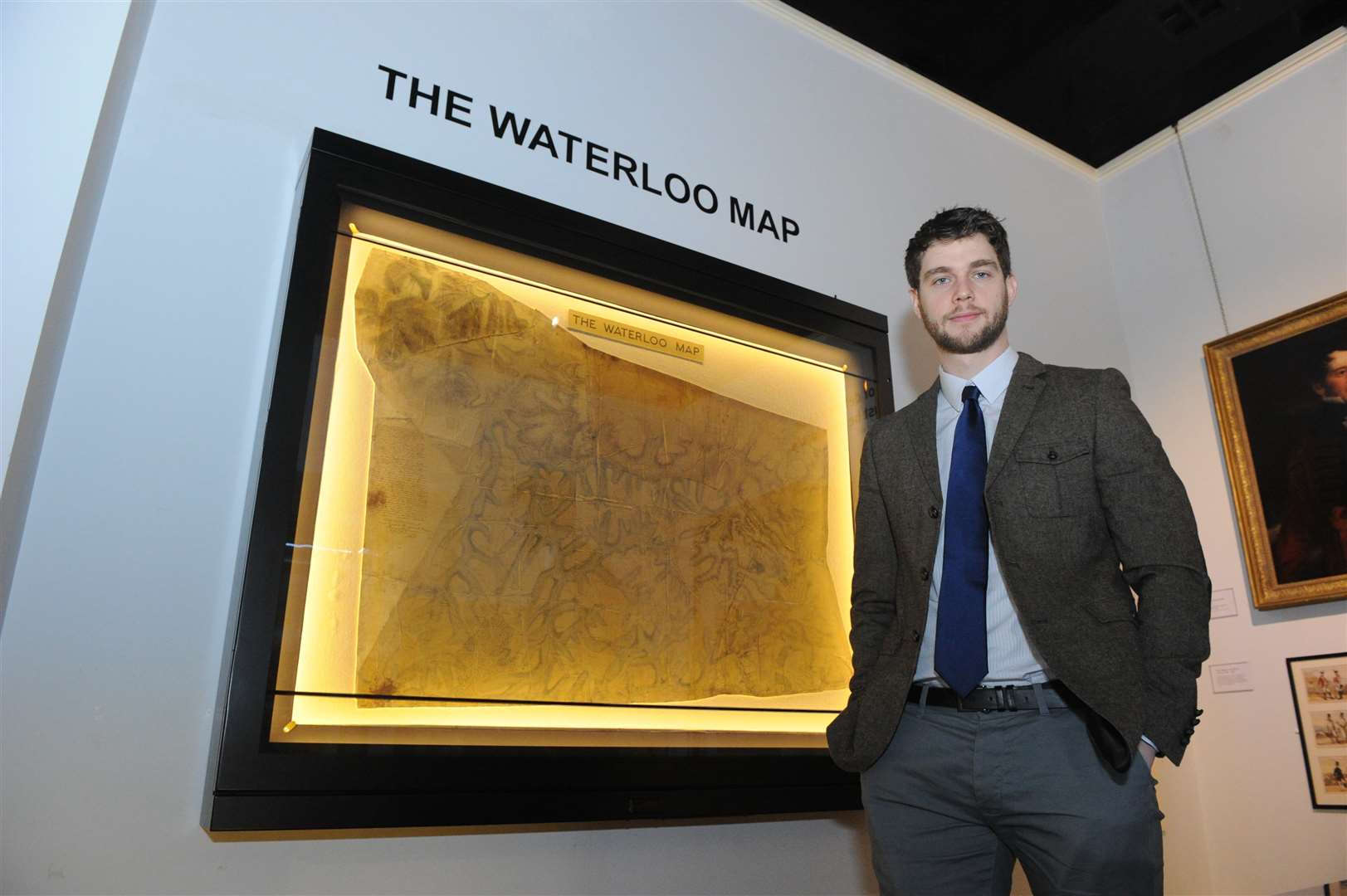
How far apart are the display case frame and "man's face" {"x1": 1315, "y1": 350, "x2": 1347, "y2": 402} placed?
2.21 metres

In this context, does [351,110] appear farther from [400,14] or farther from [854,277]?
[854,277]

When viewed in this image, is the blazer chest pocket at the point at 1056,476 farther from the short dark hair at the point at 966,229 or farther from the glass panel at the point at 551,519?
the glass panel at the point at 551,519

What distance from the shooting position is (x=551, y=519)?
93.3 inches

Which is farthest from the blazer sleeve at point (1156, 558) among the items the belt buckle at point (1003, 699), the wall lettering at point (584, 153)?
the wall lettering at point (584, 153)

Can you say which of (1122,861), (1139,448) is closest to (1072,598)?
(1139,448)

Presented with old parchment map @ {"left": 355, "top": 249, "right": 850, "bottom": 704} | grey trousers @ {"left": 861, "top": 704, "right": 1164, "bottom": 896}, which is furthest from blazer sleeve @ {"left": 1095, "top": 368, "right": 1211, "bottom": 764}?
old parchment map @ {"left": 355, "top": 249, "right": 850, "bottom": 704}

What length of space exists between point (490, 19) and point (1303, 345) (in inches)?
122

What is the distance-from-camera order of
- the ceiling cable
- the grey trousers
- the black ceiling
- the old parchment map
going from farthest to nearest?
the ceiling cable < the black ceiling < the old parchment map < the grey trousers

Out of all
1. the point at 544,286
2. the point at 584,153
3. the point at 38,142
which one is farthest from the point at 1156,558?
the point at 38,142

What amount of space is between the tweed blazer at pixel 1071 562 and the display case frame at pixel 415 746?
1.65 feet

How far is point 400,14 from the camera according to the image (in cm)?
263

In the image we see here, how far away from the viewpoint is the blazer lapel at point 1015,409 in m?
1.91

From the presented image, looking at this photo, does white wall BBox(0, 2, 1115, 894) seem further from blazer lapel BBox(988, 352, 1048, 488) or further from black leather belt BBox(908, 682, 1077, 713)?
blazer lapel BBox(988, 352, 1048, 488)

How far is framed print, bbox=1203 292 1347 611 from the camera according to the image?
131 inches
